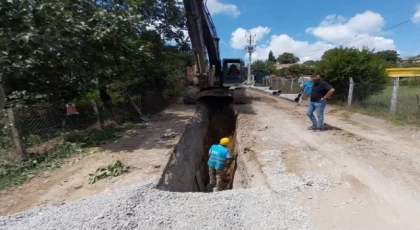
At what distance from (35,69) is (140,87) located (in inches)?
271

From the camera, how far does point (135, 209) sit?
379 centimetres

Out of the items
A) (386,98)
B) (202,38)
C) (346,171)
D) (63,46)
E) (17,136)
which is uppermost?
(202,38)

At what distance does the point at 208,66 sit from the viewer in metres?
12.4

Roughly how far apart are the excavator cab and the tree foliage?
6.71 meters

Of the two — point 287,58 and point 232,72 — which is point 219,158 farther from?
point 287,58

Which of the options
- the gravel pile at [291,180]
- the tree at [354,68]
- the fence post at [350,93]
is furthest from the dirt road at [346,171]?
the tree at [354,68]

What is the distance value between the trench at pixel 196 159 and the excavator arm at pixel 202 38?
1.80 metres

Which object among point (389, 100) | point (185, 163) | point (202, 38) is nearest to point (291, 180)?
point (185, 163)

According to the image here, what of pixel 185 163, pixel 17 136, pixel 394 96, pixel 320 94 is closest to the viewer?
pixel 17 136

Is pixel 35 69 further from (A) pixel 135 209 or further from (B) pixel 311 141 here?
(B) pixel 311 141

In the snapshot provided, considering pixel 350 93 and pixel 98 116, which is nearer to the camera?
pixel 98 116

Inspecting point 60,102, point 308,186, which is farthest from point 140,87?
point 308,186

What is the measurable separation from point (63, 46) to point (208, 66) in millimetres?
6920

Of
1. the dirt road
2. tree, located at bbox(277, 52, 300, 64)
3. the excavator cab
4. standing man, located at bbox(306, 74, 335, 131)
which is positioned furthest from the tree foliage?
tree, located at bbox(277, 52, 300, 64)
